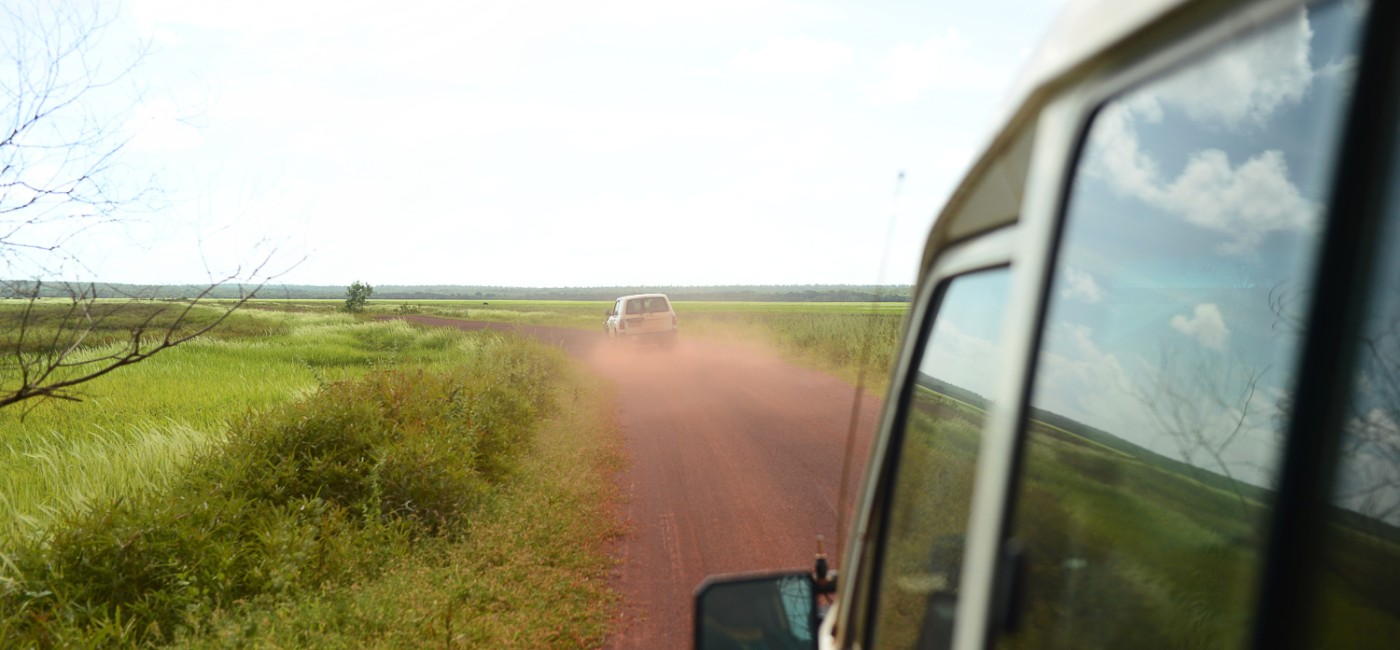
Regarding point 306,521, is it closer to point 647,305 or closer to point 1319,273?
point 1319,273

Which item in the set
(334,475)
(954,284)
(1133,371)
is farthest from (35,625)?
(1133,371)

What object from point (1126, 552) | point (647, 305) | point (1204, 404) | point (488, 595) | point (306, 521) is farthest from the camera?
point (647, 305)

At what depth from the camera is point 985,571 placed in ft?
2.90

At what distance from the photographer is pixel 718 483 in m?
8.21

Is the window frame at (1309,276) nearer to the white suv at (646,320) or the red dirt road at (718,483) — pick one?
the red dirt road at (718,483)

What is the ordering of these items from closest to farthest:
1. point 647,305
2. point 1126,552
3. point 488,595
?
1. point 1126,552
2. point 488,595
3. point 647,305

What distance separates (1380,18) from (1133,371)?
38cm

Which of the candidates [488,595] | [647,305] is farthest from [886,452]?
[647,305]

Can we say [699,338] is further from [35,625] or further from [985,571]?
[985,571]

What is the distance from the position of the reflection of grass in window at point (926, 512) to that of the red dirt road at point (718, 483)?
4.43ft

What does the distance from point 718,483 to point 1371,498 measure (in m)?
7.71

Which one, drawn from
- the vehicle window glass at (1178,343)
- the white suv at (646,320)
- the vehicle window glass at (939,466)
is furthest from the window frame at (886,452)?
the white suv at (646,320)

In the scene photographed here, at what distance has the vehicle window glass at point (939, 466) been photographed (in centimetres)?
118

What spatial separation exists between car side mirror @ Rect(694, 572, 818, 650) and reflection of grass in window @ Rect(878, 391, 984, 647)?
28 cm
